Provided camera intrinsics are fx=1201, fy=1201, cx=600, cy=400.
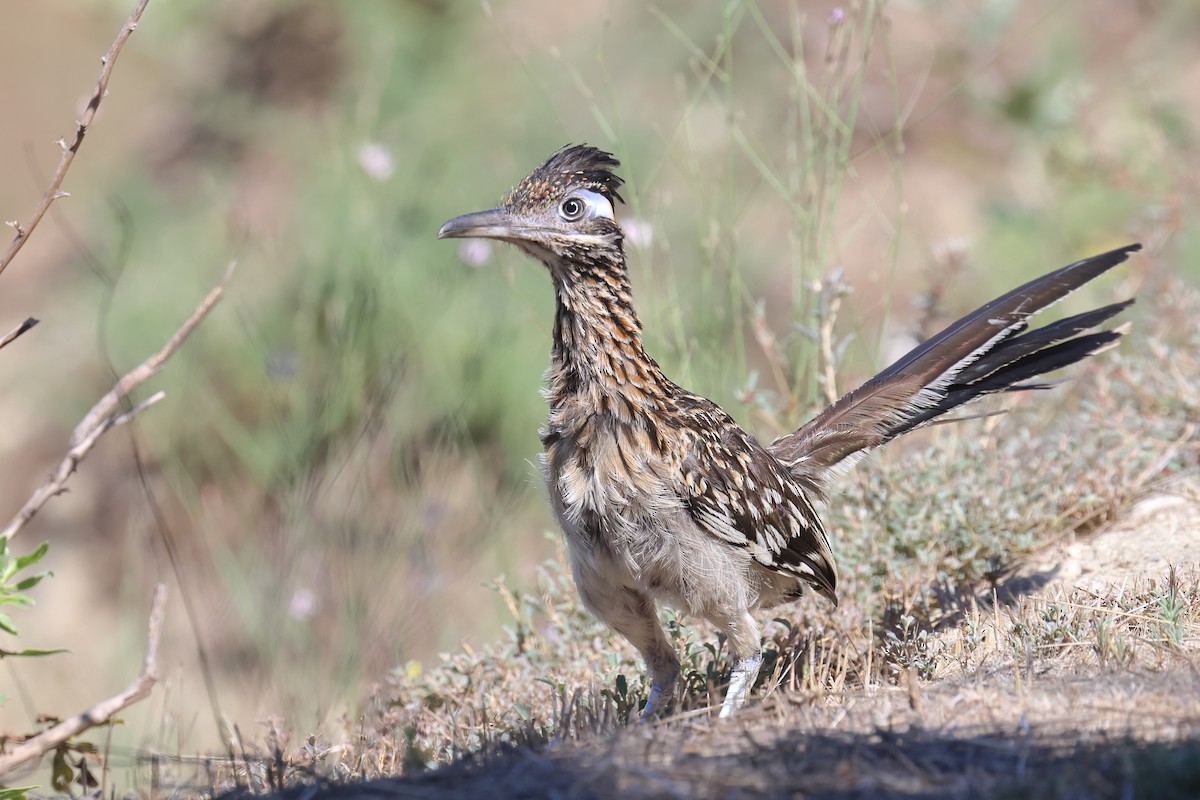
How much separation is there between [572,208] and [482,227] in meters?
0.32

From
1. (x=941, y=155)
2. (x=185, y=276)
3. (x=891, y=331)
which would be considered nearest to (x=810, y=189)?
(x=891, y=331)

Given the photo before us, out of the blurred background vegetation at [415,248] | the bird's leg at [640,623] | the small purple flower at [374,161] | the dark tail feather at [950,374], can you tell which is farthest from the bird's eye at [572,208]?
the small purple flower at [374,161]

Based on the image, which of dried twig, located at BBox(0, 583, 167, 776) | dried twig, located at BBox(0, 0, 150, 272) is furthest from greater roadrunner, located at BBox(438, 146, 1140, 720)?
dried twig, located at BBox(0, 583, 167, 776)

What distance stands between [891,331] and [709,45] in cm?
413

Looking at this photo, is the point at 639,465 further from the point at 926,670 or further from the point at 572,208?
the point at 926,670

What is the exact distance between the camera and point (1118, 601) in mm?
4062

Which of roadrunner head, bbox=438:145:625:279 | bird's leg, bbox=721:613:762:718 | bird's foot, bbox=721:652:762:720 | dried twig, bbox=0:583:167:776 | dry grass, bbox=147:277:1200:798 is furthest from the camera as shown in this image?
roadrunner head, bbox=438:145:625:279

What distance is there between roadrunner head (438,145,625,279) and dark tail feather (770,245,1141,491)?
1272 millimetres

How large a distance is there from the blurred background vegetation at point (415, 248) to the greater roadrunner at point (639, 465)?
605 mm

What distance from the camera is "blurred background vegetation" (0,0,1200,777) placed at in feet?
18.9

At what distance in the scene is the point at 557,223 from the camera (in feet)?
13.5

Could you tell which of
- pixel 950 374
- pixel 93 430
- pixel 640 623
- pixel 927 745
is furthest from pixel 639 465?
pixel 93 430

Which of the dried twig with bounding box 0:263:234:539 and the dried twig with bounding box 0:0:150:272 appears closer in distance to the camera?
the dried twig with bounding box 0:0:150:272

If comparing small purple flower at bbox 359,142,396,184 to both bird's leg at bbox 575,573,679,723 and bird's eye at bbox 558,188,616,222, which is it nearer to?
bird's eye at bbox 558,188,616,222
